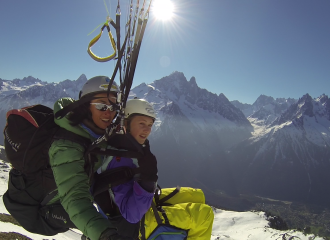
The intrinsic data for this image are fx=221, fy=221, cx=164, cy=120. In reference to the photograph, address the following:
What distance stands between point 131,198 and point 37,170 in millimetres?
2041

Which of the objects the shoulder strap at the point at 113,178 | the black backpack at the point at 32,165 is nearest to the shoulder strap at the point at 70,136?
the black backpack at the point at 32,165

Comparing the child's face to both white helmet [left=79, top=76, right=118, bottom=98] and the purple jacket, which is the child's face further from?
white helmet [left=79, top=76, right=118, bottom=98]

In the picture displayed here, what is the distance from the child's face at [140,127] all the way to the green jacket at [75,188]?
1.64 meters

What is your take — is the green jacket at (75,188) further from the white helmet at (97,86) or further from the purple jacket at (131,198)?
the white helmet at (97,86)

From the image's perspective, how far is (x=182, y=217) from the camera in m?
5.27

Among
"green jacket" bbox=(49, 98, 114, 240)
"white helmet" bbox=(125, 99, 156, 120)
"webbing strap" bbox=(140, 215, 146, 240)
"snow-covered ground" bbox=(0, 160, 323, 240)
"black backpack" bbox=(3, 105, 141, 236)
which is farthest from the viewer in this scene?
"snow-covered ground" bbox=(0, 160, 323, 240)

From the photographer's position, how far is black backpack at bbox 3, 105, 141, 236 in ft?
14.4

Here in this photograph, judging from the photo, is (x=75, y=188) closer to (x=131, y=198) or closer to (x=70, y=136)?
(x=70, y=136)

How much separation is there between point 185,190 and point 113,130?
2.97 meters

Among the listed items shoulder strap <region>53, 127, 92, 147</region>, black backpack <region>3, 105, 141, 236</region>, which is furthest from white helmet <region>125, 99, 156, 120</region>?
shoulder strap <region>53, 127, 92, 147</region>

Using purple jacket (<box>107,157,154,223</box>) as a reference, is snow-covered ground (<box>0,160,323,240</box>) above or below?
below

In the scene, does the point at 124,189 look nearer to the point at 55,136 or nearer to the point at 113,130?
the point at 113,130

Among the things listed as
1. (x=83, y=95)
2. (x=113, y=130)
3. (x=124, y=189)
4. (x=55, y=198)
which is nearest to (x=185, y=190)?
(x=124, y=189)

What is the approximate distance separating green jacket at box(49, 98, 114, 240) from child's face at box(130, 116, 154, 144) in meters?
1.64
